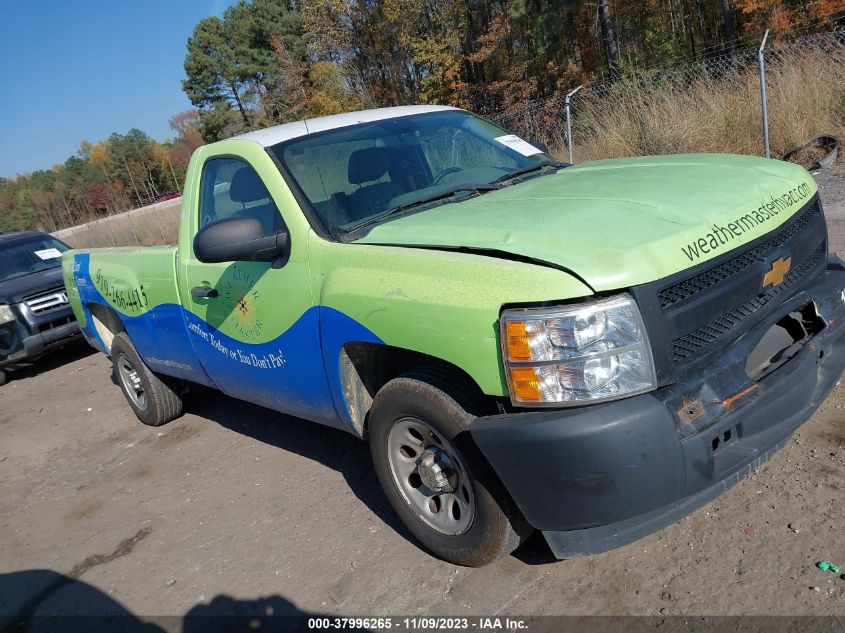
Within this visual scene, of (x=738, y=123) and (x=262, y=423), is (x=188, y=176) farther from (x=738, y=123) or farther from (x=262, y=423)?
(x=738, y=123)

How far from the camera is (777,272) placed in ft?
9.12

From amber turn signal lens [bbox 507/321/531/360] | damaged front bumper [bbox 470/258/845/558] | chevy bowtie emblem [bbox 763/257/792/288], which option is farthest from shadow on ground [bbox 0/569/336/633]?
chevy bowtie emblem [bbox 763/257/792/288]

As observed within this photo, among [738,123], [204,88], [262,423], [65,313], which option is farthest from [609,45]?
[204,88]

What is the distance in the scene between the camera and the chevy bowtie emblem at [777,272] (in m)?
2.73

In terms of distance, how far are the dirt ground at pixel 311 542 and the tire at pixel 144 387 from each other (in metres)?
0.17

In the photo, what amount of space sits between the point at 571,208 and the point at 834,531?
164 cm

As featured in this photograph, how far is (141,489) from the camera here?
459cm

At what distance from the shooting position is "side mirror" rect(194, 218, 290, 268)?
10.5 feet

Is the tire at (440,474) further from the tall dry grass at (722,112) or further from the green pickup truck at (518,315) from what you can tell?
the tall dry grass at (722,112)

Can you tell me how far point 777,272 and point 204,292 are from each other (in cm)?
290

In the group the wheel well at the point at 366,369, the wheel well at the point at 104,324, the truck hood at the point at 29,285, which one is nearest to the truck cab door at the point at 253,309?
the wheel well at the point at 366,369

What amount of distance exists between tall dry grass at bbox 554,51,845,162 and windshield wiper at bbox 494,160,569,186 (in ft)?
22.9

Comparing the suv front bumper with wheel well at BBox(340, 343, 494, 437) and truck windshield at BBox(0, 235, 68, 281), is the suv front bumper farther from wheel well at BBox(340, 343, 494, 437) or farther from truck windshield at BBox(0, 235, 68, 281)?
wheel well at BBox(340, 343, 494, 437)

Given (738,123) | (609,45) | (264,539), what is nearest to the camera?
(264,539)
